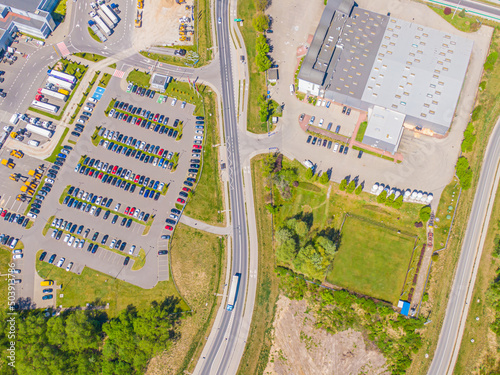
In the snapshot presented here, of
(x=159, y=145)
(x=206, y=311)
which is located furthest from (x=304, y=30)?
(x=206, y=311)

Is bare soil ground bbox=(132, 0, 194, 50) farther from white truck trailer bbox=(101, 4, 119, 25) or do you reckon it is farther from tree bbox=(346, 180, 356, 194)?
tree bbox=(346, 180, 356, 194)

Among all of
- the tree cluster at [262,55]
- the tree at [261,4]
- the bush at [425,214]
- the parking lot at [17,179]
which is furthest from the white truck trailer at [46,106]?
the bush at [425,214]

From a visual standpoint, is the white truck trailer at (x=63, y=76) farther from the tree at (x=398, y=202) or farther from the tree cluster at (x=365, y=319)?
the tree at (x=398, y=202)

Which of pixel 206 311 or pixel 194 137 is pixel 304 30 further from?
pixel 206 311

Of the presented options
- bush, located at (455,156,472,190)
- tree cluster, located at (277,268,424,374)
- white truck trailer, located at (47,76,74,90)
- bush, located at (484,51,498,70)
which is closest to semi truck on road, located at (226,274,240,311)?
tree cluster, located at (277,268,424,374)

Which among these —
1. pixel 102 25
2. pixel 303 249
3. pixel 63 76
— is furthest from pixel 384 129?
pixel 63 76

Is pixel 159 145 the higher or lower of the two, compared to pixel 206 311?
higher

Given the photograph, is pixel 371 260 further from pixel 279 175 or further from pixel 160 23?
pixel 160 23
